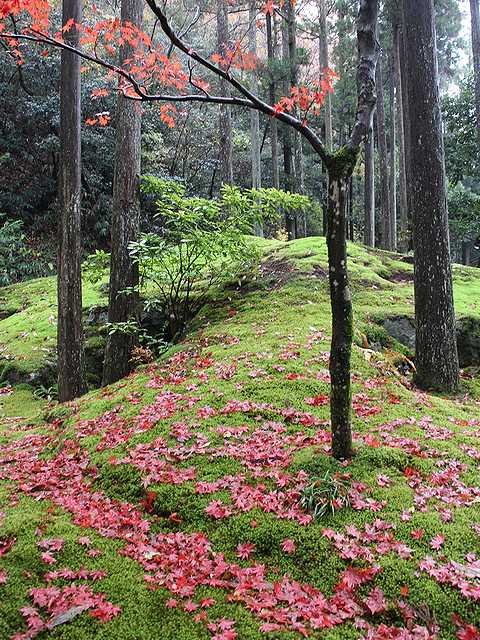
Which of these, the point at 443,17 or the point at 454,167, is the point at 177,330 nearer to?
the point at 454,167

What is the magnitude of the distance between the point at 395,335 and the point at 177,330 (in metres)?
3.71

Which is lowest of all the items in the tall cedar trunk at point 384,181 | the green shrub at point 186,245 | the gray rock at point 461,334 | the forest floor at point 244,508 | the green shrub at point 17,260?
the forest floor at point 244,508

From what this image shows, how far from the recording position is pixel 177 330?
8367 millimetres

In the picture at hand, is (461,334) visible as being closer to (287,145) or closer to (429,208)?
(429,208)

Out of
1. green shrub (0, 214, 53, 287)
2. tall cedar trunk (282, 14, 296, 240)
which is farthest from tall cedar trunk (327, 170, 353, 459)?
tall cedar trunk (282, 14, 296, 240)

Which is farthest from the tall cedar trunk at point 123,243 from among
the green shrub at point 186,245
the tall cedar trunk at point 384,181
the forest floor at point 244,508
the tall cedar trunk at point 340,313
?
the tall cedar trunk at point 384,181

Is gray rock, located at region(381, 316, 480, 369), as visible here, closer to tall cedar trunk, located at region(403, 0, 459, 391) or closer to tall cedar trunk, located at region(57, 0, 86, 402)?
tall cedar trunk, located at region(403, 0, 459, 391)

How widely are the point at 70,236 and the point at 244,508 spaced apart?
17.6 feet

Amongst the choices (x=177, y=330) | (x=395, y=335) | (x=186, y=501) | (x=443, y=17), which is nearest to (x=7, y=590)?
(x=186, y=501)

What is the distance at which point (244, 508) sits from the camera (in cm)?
344

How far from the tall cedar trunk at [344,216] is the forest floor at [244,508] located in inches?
25.8

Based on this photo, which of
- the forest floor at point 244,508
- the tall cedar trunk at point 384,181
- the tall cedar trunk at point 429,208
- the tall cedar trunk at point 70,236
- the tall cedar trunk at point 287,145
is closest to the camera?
the forest floor at point 244,508

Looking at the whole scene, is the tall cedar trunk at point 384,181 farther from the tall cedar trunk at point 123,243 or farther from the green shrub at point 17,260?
the green shrub at point 17,260

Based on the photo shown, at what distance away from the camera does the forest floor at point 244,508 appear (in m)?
2.57
